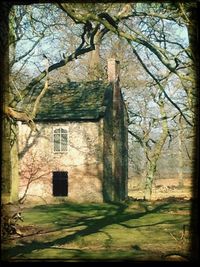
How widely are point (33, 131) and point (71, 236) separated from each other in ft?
3.19

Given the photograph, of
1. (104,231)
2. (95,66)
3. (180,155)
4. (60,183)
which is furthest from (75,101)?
(104,231)

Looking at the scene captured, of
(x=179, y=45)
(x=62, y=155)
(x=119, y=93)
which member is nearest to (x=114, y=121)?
(x=119, y=93)

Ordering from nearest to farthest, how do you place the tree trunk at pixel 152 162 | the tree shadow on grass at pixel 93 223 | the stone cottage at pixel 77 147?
the tree shadow on grass at pixel 93 223 → the stone cottage at pixel 77 147 → the tree trunk at pixel 152 162

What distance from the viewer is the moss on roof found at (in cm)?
382

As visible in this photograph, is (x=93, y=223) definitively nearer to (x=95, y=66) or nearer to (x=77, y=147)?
(x=77, y=147)

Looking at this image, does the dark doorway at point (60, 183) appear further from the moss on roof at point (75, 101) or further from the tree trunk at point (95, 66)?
the tree trunk at point (95, 66)

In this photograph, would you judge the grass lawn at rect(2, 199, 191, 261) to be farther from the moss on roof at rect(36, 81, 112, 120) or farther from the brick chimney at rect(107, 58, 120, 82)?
the brick chimney at rect(107, 58, 120, 82)

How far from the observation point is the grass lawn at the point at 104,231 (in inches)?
124

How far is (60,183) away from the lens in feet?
12.0

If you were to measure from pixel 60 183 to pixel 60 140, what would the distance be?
15.6 inches

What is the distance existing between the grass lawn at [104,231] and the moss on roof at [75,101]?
34.5 inches

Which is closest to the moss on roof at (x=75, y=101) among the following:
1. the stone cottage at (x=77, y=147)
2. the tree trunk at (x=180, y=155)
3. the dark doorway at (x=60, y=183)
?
the stone cottage at (x=77, y=147)

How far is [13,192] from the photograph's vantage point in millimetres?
3275

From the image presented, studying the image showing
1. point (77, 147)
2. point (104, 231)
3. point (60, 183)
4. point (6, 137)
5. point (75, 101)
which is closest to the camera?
point (6, 137)
